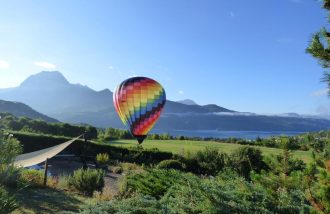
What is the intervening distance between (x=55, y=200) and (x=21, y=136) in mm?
26690

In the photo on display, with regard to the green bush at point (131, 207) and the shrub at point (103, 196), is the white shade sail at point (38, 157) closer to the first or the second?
the shrub at point (103, 196)

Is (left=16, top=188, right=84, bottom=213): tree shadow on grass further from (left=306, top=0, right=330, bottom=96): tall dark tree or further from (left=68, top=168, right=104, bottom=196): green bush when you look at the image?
(left=306, top=0, right=330, bottom=96): tall dark tree

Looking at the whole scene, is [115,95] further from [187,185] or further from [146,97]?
[187,185]

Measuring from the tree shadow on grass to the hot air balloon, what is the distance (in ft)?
39.4

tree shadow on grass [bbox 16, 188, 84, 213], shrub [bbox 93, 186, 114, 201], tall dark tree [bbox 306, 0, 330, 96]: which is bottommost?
tree shadow on grass [bbox 16, 188, 84, 213]

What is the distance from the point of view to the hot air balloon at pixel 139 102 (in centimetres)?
2922

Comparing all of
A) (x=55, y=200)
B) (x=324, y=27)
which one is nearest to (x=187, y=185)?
(x=324, y=27)

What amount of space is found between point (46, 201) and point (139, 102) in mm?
15096

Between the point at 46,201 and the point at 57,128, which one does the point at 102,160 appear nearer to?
the point at 46,201

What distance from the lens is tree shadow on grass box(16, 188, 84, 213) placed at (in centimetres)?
1350

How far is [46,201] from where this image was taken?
1495 cm

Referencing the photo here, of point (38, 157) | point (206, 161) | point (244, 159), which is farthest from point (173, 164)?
point (38, 157)

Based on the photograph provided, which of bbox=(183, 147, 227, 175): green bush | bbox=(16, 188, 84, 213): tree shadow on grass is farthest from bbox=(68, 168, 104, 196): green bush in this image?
bbox=(183, 147, 227, 175): green bush

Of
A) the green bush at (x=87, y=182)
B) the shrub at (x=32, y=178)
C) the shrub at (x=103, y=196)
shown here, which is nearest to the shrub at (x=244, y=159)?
the green bush at (x=87, y=182)
